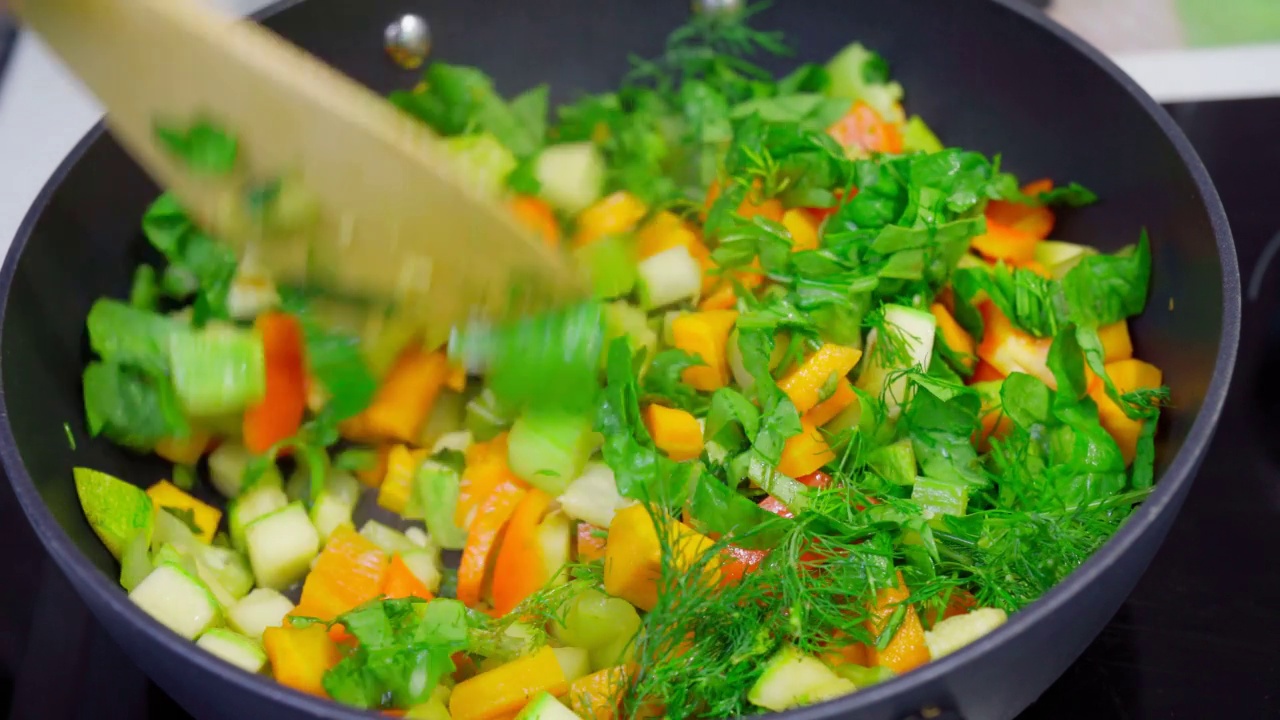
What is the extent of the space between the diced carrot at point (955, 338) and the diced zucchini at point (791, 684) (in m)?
0.71

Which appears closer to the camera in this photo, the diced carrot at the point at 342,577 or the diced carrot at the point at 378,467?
the diced carrot at the point at 342,577

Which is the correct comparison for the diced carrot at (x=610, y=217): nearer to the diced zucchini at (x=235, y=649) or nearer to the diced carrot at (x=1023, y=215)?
the diced carrot at (x=1023, y=215)

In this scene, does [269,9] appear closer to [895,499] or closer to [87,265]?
[87,265]

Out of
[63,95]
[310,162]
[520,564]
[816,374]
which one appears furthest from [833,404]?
[63,95]

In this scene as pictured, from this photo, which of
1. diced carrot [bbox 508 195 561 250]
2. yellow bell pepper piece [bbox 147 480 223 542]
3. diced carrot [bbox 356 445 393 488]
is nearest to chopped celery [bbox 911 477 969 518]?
diced carrot [bbox 508 195 561 250]

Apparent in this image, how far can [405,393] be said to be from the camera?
6.54 ft

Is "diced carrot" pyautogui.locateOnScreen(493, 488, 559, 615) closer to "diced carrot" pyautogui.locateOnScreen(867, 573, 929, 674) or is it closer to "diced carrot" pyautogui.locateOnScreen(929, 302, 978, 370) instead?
"diced carrot" pyautogui.locateOnScreen(867, 573, 929, 674)

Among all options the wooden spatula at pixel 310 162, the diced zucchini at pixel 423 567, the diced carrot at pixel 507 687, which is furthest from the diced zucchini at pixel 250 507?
the diced carrot at pixel 507 687

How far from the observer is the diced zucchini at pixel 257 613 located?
1.75 m

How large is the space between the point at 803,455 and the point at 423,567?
0.71 meters

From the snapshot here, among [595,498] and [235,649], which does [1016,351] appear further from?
[235,649]

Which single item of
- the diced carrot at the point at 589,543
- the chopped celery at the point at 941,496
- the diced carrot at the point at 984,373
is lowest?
the diced carrot at the point at 589,543

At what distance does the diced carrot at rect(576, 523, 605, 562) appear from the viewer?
179cm

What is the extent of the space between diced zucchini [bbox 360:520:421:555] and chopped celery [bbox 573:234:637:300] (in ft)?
1.96
